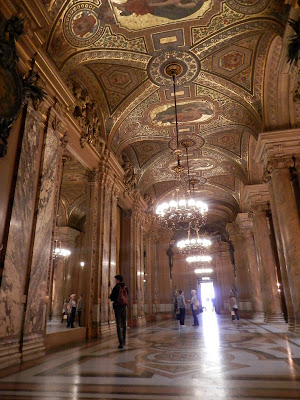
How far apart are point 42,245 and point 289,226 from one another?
206 inches

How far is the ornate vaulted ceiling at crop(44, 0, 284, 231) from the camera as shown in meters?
5.88

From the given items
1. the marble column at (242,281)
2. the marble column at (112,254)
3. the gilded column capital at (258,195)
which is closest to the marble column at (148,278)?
the marble column at (242,281)

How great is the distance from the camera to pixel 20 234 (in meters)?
4.38

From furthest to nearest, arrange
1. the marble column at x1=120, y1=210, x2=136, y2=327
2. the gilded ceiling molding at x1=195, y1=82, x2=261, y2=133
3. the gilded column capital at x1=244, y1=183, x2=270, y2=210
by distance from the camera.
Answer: the gilded column capital at x1=244, y1=183, x2=270, y2=210 < the marble column at x1=120, y1=210, x2=136, y2=327 < the gilded ceiling molding at x1=195, y1=82, x2=261, y2=133

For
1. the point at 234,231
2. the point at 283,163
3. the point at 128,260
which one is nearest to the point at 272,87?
the point at 283,163

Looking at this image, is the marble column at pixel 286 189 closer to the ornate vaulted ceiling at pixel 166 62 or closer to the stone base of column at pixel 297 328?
the stone base of column at pixel 297 328

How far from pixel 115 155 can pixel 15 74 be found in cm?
560

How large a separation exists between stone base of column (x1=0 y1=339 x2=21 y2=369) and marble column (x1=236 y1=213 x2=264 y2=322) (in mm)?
9936

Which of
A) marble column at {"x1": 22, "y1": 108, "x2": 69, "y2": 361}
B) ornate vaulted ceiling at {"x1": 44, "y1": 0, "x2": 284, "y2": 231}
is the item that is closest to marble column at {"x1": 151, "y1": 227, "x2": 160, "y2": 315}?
ornate vaulted ceiling at {"x1": 44, "y1": 0, "x2": 284, "y2": 231}

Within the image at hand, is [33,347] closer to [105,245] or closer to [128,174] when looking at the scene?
[105,245]

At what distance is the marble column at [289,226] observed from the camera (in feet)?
20.8

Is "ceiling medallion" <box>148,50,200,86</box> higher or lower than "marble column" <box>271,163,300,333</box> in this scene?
higher

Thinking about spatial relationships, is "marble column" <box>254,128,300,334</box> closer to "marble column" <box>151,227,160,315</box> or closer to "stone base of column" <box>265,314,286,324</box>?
"stone base of column" <box>265,314,286,324</box>

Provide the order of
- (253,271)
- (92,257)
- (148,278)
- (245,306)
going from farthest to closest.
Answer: (245,306), (148,278), (253,271), (92,257)
